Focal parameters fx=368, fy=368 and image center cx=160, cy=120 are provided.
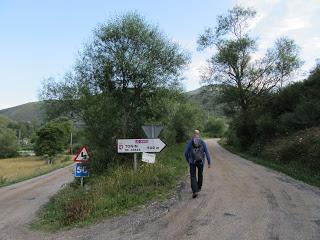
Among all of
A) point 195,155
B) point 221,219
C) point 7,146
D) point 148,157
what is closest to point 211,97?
point 148,157

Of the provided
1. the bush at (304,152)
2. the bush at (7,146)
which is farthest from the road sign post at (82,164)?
the bush at (7,146)

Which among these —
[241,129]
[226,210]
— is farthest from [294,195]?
[241,129]

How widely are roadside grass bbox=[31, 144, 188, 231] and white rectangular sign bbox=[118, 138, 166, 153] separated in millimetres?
748

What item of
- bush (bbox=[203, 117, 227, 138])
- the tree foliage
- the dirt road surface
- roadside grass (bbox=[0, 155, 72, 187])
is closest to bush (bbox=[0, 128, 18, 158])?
roadside grass (bbox=[0, 155, 72, 187])

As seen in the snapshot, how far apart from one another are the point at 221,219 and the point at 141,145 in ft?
19.6

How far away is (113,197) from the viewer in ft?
38.1

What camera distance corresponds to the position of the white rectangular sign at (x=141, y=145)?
44.9ft

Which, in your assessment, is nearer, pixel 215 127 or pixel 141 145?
pixel 141 145

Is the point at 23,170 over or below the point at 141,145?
below

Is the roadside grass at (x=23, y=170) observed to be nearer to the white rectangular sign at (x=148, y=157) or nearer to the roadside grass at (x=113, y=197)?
the roadside grass at (x=113, y=197)

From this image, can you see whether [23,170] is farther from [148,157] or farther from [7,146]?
[7,146]

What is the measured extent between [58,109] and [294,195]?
18.3 meters

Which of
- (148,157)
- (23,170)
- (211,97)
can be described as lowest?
(23,170)

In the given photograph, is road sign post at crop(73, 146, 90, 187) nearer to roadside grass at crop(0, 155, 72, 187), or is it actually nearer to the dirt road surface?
the dirt road surface
